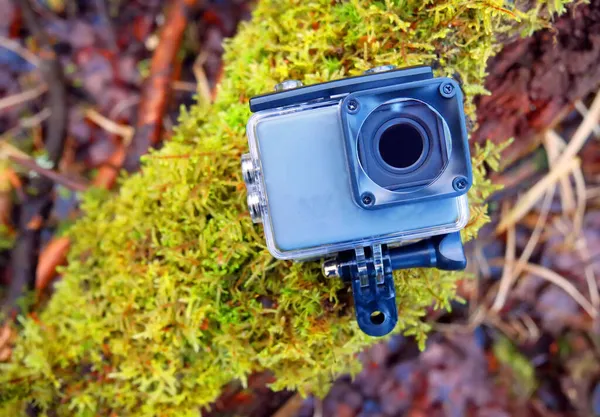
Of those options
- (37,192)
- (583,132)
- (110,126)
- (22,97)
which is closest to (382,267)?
A: (583,132)

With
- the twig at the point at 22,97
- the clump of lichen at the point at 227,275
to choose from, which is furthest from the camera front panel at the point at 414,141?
the twig at the point at 22,97

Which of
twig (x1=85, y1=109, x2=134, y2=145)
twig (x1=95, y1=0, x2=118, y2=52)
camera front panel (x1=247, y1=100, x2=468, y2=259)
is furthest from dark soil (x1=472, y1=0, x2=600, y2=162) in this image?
twig (x1=95, y1=0, x2=118, y2=52)

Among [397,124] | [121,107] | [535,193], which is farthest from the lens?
[121,107]

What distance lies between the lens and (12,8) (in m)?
2.45

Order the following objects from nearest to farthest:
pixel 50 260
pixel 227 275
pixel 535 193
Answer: pixel 227 275 < pixel 50 260 < pixel 535 193

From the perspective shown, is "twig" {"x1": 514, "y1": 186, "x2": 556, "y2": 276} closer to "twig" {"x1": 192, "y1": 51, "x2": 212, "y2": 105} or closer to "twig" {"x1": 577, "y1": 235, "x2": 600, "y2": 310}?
"twig" {"x1": 577, "y1": 235, "x2": 600, "y2": 310}

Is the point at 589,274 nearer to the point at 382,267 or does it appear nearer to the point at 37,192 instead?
the point at 382,267

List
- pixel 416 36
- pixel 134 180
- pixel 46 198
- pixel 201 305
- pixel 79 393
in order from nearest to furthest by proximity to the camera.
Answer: pixel 416 36 < pixel 201 305 < pixel 79 393 < pixel 134 180 < pixel 46 198

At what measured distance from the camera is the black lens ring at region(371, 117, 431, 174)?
42.3 inches

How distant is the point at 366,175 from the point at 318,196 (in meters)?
0.15

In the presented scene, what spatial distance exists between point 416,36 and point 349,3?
228mm

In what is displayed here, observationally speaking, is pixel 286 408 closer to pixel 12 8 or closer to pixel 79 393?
pixel 79 393

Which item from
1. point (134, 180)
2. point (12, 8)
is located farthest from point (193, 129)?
point (12, 8)

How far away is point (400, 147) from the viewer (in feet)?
3.62
